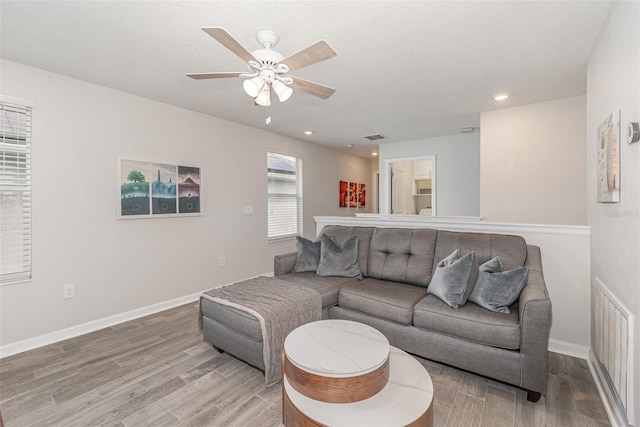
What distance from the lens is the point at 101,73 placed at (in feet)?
9.10

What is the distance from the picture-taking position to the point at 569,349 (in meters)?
2.55

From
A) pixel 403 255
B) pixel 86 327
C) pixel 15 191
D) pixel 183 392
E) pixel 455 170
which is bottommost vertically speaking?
pixel 183 392

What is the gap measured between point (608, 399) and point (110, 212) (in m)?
4.42

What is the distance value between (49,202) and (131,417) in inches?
83.8

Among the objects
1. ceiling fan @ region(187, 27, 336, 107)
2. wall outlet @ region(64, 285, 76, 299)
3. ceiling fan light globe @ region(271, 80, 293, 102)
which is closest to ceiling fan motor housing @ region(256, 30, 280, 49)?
ceiling fan @ region(187, 27, 336, 107)

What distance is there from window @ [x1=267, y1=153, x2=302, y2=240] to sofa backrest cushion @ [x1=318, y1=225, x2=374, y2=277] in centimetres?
164

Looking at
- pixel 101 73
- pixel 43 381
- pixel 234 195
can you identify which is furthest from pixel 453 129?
pixel 43 381

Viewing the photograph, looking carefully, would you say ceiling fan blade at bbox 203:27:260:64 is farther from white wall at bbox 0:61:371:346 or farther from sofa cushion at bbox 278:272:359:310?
white wall at bbox 0:61:371:346

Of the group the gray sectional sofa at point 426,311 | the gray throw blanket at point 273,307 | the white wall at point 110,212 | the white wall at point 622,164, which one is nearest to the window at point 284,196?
the white wall at point 110,212

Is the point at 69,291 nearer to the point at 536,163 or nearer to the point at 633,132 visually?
the point at 633,132

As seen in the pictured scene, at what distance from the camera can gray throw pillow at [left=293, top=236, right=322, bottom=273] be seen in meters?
3.35

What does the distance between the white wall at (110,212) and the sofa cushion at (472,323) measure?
2.96 m

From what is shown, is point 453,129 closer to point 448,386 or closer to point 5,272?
point 448,386

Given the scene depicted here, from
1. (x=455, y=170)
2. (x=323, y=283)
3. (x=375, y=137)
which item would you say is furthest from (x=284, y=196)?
(x=455, y=170)
